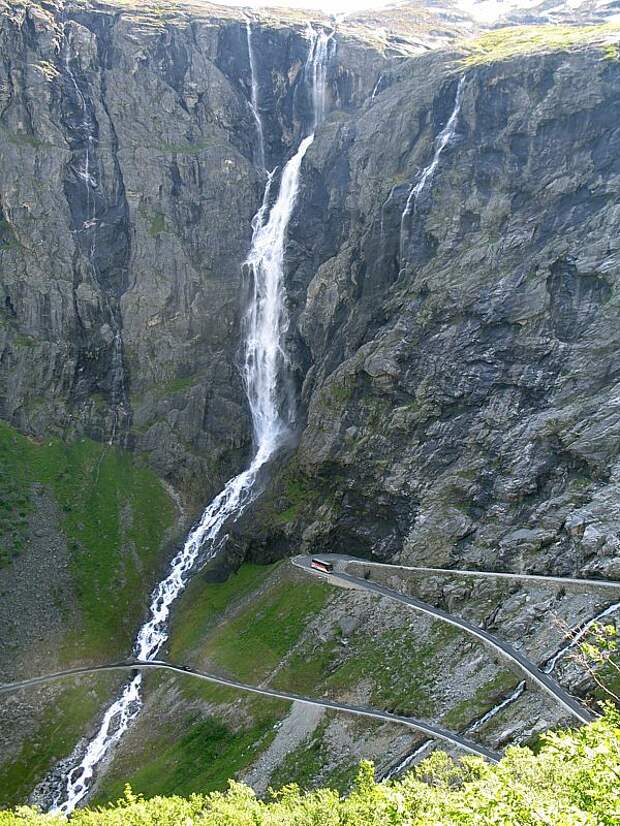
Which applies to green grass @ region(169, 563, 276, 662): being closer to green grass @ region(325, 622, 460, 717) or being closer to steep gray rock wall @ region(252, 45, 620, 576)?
steep gray rock wall @ region(252, 45, 620, 576)

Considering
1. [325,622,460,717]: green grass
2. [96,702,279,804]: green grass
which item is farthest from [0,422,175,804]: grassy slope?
[325,622,460,717]: green grass

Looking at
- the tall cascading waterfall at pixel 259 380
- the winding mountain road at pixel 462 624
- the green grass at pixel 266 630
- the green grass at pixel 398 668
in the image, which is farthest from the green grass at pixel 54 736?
the green grass at pixel 398 668

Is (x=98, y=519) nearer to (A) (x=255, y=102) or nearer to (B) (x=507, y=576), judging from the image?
(B) (x=507, y=576)

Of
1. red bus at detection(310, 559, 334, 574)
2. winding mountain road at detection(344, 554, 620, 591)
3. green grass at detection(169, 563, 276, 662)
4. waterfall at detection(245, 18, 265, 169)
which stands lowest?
green grass at detection(169, 563, 276, 662)

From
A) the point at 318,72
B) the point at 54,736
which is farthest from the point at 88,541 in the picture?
the point at 318,72

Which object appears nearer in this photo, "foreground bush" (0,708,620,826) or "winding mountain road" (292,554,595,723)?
"foreground bush" (0,708,620,826)

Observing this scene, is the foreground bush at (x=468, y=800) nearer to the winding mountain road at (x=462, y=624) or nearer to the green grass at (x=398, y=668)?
the winding mountain road at (x=462, y=624)

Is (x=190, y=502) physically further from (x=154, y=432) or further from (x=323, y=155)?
(x=323, y=155)
